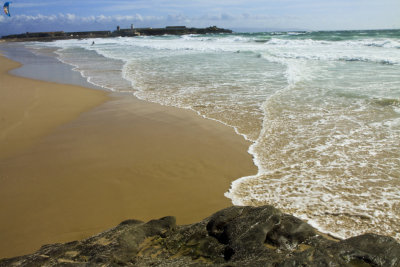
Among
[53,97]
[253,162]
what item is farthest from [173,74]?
[253,162]

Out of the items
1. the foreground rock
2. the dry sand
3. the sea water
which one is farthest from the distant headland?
the foreground rock

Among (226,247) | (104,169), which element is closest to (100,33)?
(104,169)

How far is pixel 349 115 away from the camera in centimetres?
718

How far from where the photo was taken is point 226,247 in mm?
2588

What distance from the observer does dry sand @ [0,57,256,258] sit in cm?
370

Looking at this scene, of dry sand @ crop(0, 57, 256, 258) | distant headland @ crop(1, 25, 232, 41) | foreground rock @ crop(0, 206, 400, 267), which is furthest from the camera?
distant headland @ crop(1, 25, 232, 41)

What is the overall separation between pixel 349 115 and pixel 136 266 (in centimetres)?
637

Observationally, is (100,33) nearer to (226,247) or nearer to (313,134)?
(313,134)

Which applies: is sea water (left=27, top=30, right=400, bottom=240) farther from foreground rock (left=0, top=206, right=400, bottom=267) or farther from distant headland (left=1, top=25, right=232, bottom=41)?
distant headland (left=1, top=25, right=232, bottom=41)

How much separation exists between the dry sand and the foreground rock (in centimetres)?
69

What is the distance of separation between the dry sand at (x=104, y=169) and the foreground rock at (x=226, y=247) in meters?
0.69

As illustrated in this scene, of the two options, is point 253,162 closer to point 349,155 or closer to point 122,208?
point 349,155

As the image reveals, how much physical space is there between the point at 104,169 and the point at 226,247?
9.72 feet

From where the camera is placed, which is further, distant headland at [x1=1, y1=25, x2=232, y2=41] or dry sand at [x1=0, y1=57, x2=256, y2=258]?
distant headland at [x1=1, y1=25, x2=232, y2=41]
